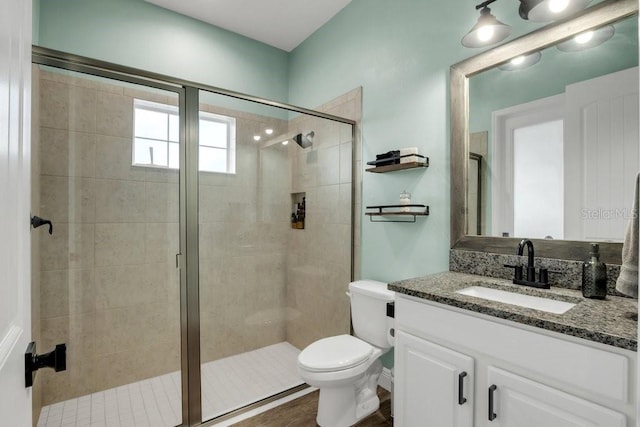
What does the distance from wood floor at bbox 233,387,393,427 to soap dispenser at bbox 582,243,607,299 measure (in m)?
1.25

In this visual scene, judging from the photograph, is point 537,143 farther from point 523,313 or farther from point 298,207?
point 298,207

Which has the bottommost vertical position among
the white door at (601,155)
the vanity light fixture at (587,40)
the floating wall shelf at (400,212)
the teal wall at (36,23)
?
the floating wall shelf at (400,212)

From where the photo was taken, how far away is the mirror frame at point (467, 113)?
50.6 inches

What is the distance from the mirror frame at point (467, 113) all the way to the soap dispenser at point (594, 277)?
98 millimetres

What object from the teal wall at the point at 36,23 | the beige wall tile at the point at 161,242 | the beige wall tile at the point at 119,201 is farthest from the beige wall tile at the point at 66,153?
the teal wall at the point at 36,23

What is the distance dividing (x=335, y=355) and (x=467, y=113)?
1.51m

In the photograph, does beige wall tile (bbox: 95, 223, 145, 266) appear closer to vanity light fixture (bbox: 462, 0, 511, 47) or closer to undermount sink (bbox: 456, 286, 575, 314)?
undermount sink (bbox: 456, 286, 575, 314)

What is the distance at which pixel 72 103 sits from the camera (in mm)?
1774

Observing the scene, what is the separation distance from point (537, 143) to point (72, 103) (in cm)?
243

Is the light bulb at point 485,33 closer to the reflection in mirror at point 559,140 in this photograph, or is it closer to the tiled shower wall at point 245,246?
the reflection in mirror at point 559,140

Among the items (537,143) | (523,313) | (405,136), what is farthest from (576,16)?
(523,313)

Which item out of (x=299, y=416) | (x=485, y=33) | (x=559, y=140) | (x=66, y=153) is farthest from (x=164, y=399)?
(x=485, y=33)

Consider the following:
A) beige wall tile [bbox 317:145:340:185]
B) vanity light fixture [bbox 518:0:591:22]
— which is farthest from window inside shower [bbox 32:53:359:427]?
vanity light fixture [bbox 518:0:591:22]

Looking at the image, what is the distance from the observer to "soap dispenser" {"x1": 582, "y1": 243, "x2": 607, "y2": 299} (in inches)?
47.3
